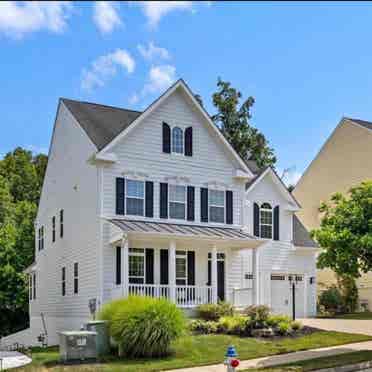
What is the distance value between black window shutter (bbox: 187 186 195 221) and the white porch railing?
9.82 ft

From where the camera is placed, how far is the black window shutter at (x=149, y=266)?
1008 inches

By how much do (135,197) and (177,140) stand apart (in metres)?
3.06

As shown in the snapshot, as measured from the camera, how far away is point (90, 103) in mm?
29609

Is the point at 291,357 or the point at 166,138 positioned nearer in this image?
the point at 291,357

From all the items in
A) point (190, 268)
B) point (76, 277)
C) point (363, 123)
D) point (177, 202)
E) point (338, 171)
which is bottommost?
point (76, 277)

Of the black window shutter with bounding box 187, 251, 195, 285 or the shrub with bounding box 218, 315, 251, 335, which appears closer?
the shrub with bounding box 218, 315, 251, 335

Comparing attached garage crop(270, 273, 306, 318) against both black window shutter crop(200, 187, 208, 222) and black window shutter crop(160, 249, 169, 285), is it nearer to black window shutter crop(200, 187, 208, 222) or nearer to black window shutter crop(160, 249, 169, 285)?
black window shutter crop(200, 187, 208, 222)

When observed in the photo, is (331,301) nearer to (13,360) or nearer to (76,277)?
(76,277)

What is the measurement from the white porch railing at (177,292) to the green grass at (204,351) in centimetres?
373

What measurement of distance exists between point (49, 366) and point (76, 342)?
3.24 feet

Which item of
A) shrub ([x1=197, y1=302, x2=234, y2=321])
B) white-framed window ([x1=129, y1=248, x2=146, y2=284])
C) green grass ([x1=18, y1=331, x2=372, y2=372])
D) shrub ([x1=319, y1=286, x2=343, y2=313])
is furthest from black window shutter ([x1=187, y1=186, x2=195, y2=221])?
shrub ([x1=319, y1=286, x2=343, y2=313])

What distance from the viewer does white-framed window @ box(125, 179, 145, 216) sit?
83.9 ft

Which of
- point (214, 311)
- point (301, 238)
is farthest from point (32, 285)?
point (301, 238)

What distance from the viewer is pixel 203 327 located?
22469mm
